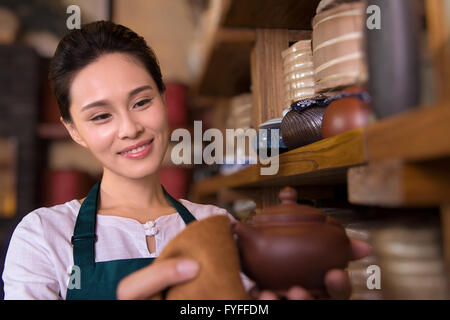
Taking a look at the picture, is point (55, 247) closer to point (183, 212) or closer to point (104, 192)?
point (104, 192)

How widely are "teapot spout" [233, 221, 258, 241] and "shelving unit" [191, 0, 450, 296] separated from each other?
151 millimetres

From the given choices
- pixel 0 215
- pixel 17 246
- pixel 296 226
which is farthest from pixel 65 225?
pixel 0 215

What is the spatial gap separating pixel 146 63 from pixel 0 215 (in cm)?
213

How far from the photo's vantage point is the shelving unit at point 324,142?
0.44 meters

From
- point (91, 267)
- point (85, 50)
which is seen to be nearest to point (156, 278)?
point (91, 267)

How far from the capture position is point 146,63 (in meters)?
0.95

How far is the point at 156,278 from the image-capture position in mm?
550

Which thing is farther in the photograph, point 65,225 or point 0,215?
point 0,215

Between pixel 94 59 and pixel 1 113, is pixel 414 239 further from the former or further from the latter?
pixel 1 113

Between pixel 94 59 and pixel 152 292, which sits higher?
pixel 94 59

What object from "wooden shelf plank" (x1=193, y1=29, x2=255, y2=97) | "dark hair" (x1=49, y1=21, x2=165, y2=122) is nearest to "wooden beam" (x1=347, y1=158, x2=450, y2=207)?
"dark hair" (x1=49, y1=21, x2=165, y2=122)

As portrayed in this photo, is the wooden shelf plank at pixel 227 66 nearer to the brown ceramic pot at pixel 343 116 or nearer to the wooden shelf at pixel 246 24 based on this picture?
the wooden shelf at pixel 246 24

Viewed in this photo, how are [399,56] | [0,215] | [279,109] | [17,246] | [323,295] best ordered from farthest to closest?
[0,215] < [279,109] < [17,246] < [323,295] < [399,56]

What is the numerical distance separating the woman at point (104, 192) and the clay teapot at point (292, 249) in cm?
28
